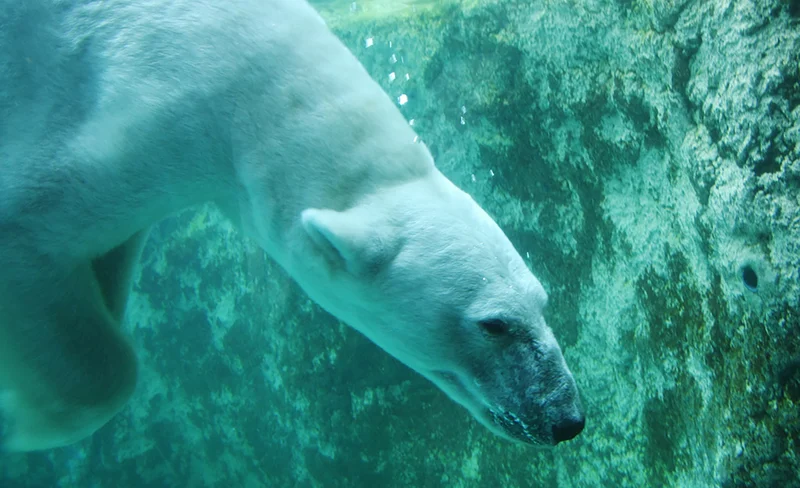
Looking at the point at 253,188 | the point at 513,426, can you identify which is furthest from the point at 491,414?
the point at 253,188

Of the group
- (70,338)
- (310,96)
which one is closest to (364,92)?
(310,96)

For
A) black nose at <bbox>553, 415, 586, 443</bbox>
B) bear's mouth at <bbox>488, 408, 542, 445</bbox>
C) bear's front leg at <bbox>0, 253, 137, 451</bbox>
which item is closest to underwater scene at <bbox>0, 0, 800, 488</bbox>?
bear's mouth at <bbox>488, 408, 542, 445</bbox>

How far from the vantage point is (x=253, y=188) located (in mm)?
2178

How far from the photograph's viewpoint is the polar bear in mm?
1897

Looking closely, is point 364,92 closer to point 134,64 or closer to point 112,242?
point 134,64

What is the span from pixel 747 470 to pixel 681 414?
60 centimetres

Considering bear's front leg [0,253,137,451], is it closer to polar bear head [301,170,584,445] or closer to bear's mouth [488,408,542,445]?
polar bear head [301,170,584,445]

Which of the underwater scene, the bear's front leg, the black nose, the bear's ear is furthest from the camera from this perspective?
the bear's front leg

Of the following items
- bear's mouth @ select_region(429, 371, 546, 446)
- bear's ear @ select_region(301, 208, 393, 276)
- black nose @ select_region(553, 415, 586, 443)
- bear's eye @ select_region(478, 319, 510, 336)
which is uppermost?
bear's ear @ select_region(301, 208, 393, 276)

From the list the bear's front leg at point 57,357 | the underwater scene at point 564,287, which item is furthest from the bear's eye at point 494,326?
the bear's front leg at point 57,357

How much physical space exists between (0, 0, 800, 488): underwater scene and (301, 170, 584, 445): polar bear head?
3.3 inches

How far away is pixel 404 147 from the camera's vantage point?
2.15 metres

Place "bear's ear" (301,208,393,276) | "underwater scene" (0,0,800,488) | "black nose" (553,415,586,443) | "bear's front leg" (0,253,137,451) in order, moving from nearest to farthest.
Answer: "underwater scene" (0,0,800,488)
"black nose" (553,415,586,443)
"bear's ear" (301,208,393,276)
"bear's front leg" (0,253,137,451)

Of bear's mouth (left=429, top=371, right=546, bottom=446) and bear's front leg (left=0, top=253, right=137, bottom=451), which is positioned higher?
bear's mouth (left=429, top=371, right=546, bottom=446)
